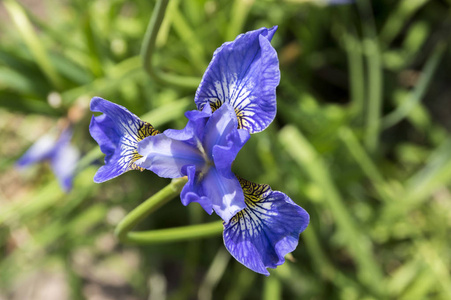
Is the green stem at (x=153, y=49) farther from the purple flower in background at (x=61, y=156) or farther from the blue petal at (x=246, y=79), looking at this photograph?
the purple flower in background at (x=61, y=156)

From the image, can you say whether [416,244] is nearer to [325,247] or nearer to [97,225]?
[325,247]

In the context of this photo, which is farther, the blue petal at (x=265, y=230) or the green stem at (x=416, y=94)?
the green stem at (x=416, y=94)

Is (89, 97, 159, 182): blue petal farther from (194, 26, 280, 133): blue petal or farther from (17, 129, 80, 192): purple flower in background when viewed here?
(17, 129, 80, 192): purple flower in background

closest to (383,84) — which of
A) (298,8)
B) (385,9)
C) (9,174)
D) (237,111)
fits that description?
(385,9)

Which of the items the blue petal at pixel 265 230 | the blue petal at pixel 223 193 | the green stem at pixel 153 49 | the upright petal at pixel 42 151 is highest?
the upright petal at pixel 42 151

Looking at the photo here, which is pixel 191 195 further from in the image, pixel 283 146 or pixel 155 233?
pixel 283 146

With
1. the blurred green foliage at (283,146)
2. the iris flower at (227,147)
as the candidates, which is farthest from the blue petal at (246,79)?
the blurred green foliage at (283,146)

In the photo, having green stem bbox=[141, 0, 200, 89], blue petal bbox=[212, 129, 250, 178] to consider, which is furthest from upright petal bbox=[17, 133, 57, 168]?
blue petal bbox=[212, 129, 250, 178]
